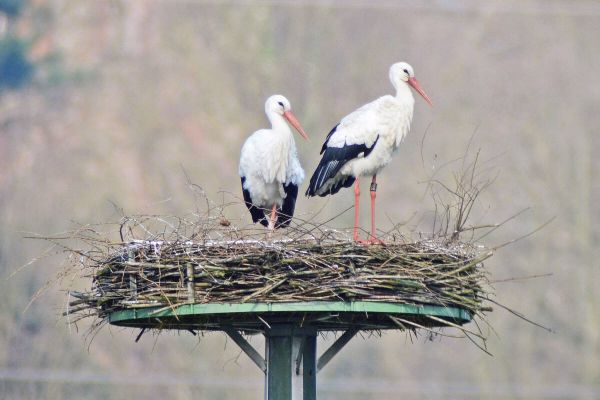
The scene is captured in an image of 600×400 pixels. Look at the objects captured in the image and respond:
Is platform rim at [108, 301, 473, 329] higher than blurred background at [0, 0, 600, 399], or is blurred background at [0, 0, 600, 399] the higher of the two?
blurred background at [0, 0, 600, 399]

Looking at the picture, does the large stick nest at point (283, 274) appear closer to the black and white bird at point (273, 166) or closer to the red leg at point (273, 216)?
the black and white bird at point (273, 166)

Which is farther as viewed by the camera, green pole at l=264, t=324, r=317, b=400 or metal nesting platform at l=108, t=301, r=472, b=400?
green pole at l=264, t=324, r=317, b=400

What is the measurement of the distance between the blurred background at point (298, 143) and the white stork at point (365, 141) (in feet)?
23.7

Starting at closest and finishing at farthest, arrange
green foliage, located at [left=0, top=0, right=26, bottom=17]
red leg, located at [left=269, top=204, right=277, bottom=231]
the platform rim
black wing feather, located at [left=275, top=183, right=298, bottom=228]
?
the platform rim, red leg, located at [left=269, top=204, right=277, bottom=231], black wing feather, located at [left=275, top=183, right=298, bottom=228], green foliage, located at [left=0, top=0, right=26, bottom=17]

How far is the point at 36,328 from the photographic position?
15.7 metres

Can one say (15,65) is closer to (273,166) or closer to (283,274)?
(273,166)

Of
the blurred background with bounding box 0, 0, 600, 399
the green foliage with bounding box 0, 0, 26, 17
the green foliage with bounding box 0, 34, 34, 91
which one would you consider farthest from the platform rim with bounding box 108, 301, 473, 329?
the green foliage with bounding box 0, 0, 26, 17

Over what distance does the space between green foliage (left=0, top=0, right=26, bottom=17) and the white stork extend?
11.3 m

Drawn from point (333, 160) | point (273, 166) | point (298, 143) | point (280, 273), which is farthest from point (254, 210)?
point (298, 143)

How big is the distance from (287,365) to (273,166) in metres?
2.06

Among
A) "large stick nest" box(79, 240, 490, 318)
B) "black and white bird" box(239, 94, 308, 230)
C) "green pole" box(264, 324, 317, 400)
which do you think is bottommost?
"green pole" box(264, 324, 317, 400)

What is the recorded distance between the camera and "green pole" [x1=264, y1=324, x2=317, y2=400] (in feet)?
20.7

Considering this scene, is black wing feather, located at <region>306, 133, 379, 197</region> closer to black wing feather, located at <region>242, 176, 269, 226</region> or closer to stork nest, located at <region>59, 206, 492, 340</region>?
black wing feather, located at <region>242, 176, 269, 226</region>

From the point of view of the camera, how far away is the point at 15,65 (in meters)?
17.9
